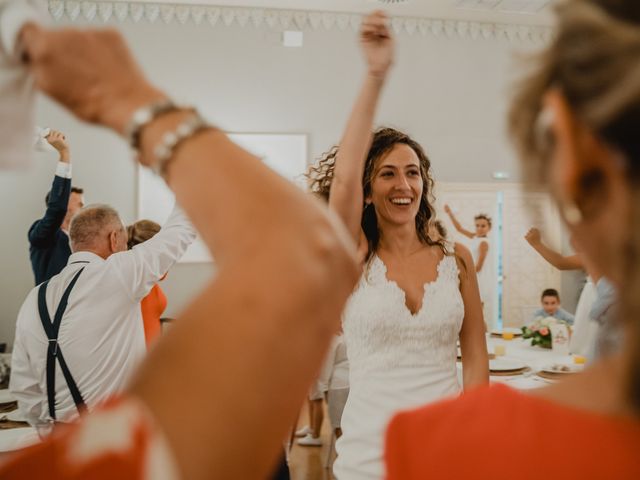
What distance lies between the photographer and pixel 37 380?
103 inches

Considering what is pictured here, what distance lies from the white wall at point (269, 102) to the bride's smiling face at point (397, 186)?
5.13 m

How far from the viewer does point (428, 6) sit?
7.20m

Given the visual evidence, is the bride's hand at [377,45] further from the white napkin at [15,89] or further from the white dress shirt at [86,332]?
the white dress shirt at [86,332]

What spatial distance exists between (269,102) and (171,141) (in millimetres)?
7040

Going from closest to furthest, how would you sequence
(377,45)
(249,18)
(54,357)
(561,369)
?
(377,45)
(54,357)
(561,369)
(249,18)

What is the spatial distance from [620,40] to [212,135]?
317mm

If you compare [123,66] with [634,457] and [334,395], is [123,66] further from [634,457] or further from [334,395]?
[334,395]

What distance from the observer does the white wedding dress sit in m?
1.77

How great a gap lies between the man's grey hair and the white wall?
3744 mm

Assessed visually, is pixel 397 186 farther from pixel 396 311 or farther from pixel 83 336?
pixel 83 336

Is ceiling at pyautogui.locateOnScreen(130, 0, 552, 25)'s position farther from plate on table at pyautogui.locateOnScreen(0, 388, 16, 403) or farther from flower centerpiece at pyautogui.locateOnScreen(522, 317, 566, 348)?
plate on table at pyautogui.locateOnScreen(0, 388, 16, 403)

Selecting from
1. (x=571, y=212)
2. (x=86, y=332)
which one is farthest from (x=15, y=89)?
(x=86, y=332)

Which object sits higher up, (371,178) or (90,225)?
(371,178)

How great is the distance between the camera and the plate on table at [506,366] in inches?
122
